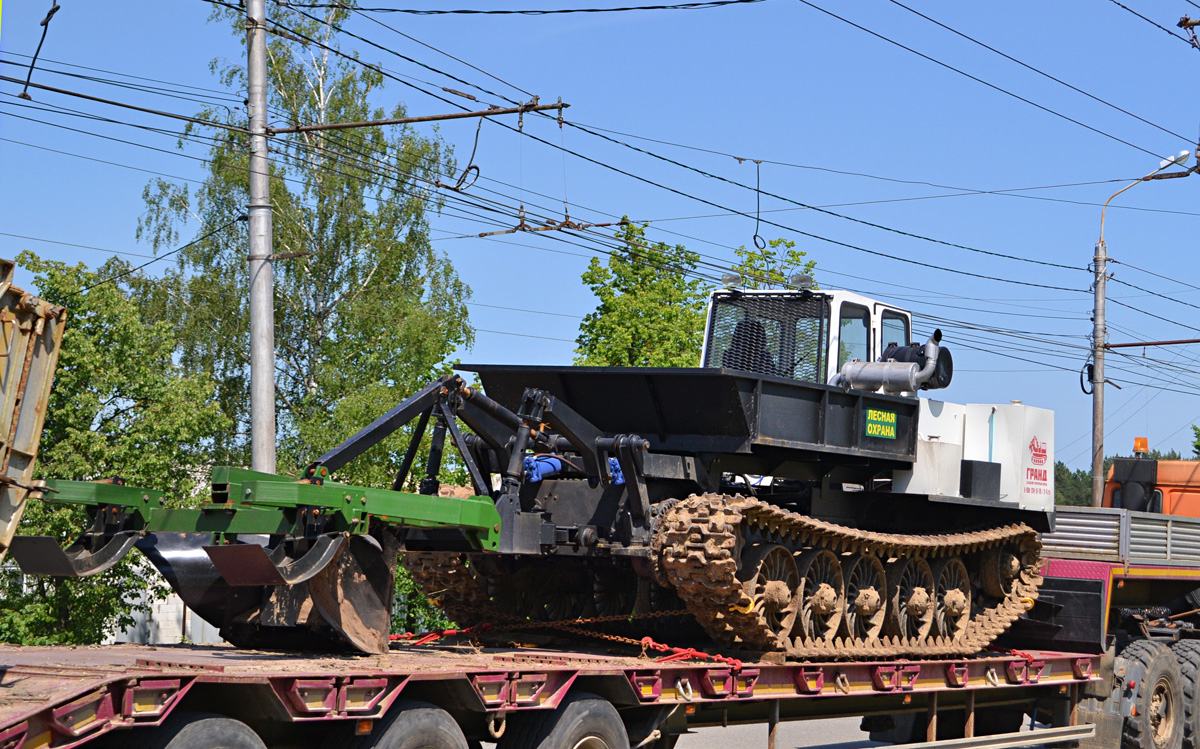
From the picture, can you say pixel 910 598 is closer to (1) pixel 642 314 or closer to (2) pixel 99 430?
(2) pixel 99 430

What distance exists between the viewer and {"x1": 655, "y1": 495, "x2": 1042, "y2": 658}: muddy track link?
9.01 metres

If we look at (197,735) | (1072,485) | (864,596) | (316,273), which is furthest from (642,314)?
(1072,485)

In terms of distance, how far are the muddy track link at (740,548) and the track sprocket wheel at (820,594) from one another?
0.27 ft

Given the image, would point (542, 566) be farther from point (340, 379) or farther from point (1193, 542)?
point (340, 379)

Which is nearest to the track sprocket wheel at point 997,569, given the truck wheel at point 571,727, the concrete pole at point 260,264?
the truck wheel at point 571,727

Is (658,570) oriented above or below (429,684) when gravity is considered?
above

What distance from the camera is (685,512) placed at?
9164mm

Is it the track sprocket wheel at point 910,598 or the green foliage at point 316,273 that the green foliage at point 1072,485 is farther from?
the track sprocket wheel at point 910,598

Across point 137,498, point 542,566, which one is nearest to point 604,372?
point 542,566

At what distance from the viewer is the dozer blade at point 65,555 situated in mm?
7496

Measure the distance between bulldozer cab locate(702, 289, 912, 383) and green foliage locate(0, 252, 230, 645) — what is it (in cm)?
1149

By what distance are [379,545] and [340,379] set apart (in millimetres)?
23488

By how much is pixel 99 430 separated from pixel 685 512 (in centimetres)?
1525

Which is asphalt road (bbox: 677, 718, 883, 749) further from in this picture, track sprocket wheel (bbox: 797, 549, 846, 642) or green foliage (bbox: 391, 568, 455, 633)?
green foliage (bbox: 391, 568, 455, 633)
